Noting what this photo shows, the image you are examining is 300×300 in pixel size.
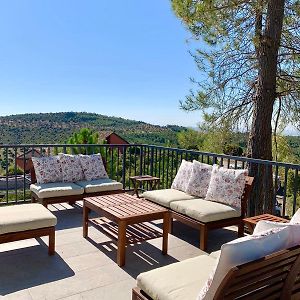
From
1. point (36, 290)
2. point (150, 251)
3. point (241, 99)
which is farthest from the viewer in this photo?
point (241, 99)

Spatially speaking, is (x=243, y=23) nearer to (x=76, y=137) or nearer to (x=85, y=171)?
(x=85, y=171)

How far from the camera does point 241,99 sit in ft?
22.4

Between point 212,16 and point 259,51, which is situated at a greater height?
point 212,16

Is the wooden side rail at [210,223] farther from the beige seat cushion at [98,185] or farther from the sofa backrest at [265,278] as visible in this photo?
the sofa backrest at [265,278]

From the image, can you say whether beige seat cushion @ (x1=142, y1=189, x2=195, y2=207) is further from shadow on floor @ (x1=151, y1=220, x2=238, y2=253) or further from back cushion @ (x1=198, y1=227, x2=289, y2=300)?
back cushion @ (x1=198, y1=227, x2=289, y2=300)

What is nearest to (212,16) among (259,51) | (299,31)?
(259,51)

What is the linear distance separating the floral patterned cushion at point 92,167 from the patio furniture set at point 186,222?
0.7 inches

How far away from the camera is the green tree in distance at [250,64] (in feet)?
19.0

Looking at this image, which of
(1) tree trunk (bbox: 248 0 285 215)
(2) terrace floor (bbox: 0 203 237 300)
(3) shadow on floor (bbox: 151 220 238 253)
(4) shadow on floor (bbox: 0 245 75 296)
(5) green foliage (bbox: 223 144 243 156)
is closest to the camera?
(2) terrace floor (bbox: 0 203 237 300)

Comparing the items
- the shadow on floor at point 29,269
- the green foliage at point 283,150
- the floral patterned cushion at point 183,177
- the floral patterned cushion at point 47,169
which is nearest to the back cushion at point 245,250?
the shadow on floor at point 29,269

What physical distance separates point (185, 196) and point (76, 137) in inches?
272

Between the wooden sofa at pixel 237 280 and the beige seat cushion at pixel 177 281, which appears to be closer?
the wooden sofa at pixel 237 280

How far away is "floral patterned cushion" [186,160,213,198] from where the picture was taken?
434 cm

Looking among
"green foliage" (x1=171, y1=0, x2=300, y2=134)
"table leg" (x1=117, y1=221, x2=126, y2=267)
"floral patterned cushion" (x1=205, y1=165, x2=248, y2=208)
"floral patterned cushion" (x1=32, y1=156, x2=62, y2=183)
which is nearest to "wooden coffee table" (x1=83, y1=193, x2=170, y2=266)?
"table leg" (x1=117, y1=221, x2=126, y2=267)
